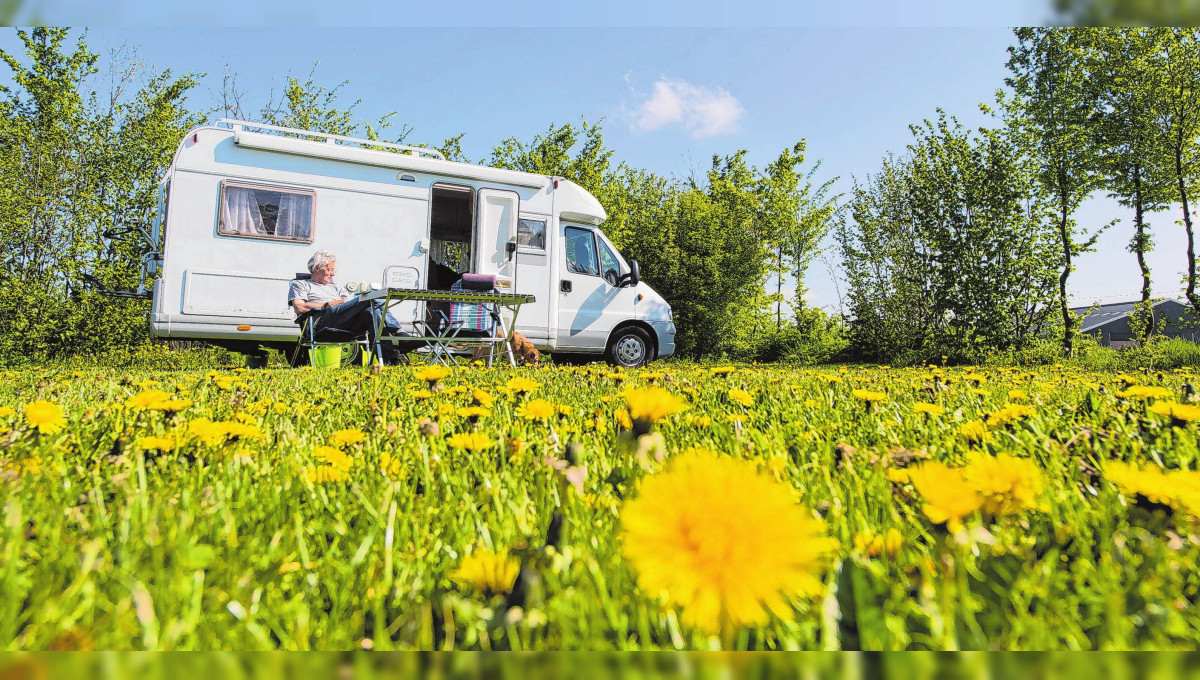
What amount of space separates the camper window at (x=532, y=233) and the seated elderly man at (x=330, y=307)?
226 centimetres

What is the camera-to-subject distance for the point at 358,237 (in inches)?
268

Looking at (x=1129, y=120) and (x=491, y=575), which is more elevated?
(x=1129, y=120)

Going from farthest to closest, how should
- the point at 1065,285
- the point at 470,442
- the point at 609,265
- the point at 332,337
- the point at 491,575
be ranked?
1. the point at 1065,285
2. the point at 609,265
3. the point at 332,337
4. the point at 470,442
5. the point at 491,575

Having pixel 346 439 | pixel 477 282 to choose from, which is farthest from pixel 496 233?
pixel 346 439

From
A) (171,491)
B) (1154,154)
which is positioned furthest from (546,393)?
(1154,154)

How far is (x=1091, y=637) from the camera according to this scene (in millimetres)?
528

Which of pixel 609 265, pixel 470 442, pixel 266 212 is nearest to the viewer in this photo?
pixel 470 442

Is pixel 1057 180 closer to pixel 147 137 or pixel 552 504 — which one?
pixel 552 504

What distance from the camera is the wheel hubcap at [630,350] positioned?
8336 mm

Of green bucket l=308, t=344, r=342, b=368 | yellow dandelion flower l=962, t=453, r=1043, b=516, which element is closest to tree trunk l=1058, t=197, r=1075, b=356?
green bucket l=308, t=344, r=342, b=368

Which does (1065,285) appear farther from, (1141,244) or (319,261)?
(319,261)

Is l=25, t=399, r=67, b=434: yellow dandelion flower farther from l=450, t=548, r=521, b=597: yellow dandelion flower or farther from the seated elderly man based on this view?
the seated elderly man

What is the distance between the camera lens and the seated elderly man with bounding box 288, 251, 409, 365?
5473mm

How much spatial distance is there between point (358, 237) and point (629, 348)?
388 centimetres
